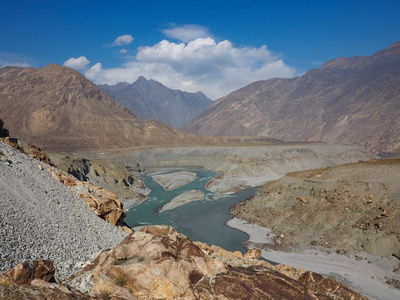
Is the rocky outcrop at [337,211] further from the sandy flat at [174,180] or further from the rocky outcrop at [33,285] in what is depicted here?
the rocky outcrop at [33,285]

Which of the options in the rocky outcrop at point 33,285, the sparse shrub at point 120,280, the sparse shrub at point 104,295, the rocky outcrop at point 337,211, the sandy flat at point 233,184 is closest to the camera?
the rocky outcrop at point 33,285

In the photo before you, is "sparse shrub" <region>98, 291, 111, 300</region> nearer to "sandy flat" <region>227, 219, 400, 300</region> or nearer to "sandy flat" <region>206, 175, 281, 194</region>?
"sandy flat" <region>227, 219, 400, 300</region>

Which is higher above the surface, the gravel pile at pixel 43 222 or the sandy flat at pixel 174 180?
the gravel pile at pixel 43 222

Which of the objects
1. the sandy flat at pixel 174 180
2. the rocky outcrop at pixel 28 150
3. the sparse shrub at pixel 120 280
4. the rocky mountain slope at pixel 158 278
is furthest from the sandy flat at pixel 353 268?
the sandy flat at pixel 174 180

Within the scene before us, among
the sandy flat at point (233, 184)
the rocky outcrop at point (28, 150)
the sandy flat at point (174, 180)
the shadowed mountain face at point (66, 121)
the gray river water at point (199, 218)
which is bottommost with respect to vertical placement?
the gray river water at point (199, 218)

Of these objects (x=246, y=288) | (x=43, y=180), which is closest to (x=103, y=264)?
(x=246, y=288)

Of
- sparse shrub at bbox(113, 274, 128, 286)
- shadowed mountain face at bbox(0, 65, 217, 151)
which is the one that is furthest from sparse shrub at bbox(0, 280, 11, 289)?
shadowed mountain face at bbox(0, 65, 217, 151)

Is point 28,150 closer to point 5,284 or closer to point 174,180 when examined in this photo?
point 5,284
